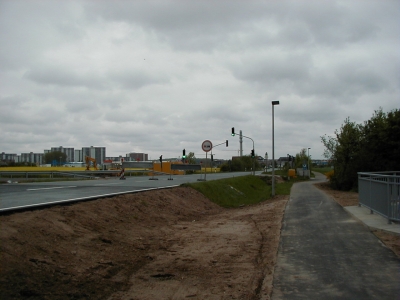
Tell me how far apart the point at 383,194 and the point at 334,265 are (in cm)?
517

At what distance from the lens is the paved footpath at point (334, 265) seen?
6160mm

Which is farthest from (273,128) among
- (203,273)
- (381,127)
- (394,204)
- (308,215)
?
(203,273)

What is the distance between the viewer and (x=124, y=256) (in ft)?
28.1

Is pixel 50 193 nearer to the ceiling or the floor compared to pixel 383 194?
nearer to the floor

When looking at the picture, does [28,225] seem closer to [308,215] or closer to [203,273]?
[203,273]

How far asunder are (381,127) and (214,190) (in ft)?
51.5

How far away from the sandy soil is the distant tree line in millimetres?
22136

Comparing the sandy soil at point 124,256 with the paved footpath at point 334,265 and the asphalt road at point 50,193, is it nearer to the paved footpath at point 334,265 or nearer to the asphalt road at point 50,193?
the paved footpath at point 334,265

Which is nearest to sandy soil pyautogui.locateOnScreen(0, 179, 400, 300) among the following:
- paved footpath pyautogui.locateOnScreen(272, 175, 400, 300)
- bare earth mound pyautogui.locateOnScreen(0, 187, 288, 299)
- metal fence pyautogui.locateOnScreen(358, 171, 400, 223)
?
bare earth mound pyautogui.locateOnScreen(0, 187, 288, 299)

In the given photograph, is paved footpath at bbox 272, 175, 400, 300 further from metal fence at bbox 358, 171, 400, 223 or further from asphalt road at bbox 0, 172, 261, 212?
asphalt road at bbox 0, 172, 261, 212

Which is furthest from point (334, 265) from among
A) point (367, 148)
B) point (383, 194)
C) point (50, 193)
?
point (367, 148)

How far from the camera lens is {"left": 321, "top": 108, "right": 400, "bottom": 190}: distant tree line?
104 feet

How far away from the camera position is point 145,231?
11.3 m

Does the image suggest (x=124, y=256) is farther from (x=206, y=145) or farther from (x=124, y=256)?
(x=206, y=145)
